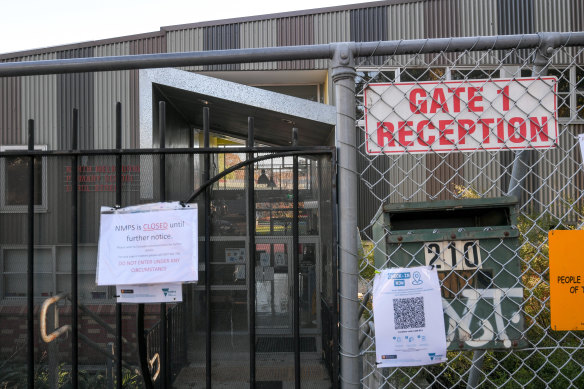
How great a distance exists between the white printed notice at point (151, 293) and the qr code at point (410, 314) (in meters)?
0.92

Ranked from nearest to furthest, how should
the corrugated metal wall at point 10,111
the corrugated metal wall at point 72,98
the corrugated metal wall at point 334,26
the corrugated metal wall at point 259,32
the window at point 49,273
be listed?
the window at point 49,273 → the corrugated metal wall at point 72,98 → the corrugated metal wall at point 10,111 → the corrugated metal wall at point 334,26 → the corrugated metal wall at point 259,32

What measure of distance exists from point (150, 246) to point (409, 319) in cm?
112

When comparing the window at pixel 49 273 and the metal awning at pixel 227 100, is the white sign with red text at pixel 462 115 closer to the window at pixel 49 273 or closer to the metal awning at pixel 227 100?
the window at pixel 49 273

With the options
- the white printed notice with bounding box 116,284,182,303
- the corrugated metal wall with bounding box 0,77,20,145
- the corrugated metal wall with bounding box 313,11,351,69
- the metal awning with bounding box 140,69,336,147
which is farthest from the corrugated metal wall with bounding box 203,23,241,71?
the white printed notice with bounding box 116,284,182,303

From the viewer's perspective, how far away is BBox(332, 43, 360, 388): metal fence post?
6.11 ft

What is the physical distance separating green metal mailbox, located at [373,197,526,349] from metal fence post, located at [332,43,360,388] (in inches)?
5.9

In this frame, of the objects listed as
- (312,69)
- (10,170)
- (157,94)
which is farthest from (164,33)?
(10,170)

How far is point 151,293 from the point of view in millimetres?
1932

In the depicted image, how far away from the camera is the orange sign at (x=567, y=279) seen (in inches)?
74.1

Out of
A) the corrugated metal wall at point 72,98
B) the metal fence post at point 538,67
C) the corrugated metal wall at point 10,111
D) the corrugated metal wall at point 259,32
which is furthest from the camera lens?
the corrugated metal wall at point 259,32

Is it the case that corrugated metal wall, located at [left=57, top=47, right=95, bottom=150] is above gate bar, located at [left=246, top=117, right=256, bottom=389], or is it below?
above

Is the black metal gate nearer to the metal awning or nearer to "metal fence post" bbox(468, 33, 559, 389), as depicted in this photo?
"metal fence post" bbox(468, 33, 559, 389)

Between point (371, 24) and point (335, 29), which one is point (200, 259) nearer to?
point (335, 29)

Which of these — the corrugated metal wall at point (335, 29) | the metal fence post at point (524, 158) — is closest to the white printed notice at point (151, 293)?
the metal fence post at point (524, 158)
